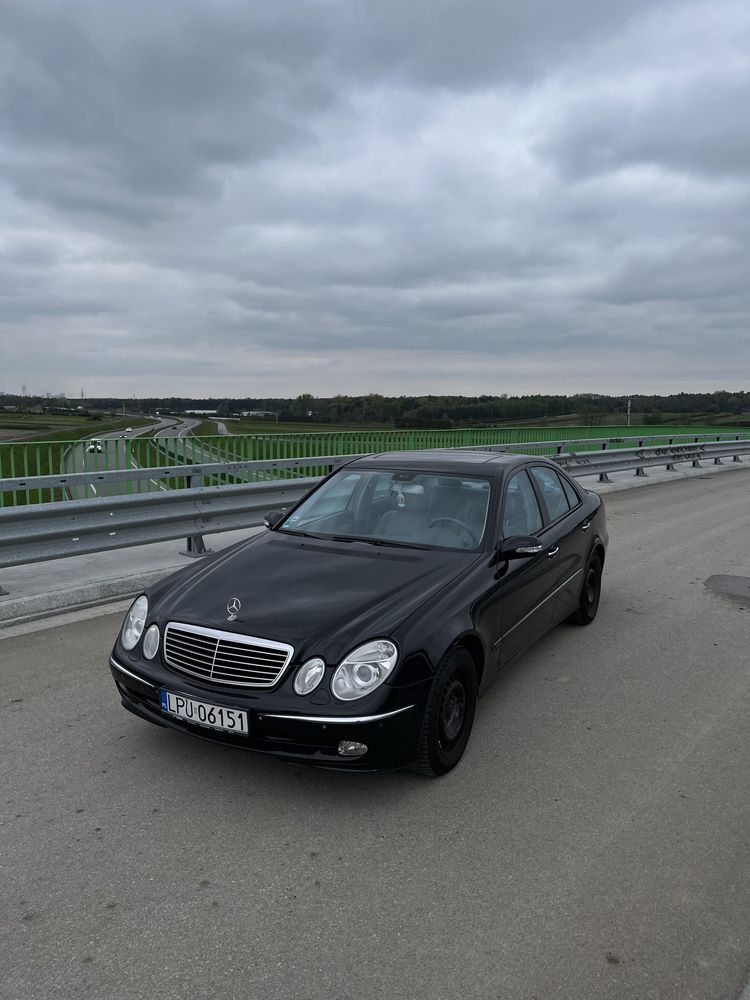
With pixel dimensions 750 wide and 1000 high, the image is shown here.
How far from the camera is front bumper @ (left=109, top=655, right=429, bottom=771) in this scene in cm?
314

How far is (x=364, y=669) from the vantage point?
3232mm

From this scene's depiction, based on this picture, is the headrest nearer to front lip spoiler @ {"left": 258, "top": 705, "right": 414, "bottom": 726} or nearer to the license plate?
front lip spoiler @ {"left": 258, "top": 705, "right": 414, "bottom": 726}

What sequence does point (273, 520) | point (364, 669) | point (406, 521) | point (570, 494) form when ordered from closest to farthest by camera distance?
1. point (364, 669)
2. point (406, 521)
3. point (273, 520)
4. point (570, 494)

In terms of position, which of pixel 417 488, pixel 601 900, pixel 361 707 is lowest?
pixel 601 900

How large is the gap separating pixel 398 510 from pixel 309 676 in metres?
1.69

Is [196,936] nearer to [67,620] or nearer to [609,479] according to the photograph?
[67,620]

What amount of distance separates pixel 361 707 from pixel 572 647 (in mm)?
2860

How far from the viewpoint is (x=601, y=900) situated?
2701 millimetres

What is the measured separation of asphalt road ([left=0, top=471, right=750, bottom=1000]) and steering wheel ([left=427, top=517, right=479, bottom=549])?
3.33 feet

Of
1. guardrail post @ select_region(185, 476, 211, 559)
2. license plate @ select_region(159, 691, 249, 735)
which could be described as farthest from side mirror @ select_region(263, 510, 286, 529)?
guardrail post @ select_region(185, 476, 211, 559)

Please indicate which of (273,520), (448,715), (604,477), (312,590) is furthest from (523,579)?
(604,477)

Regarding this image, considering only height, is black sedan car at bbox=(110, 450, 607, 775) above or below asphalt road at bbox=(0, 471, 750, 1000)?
above

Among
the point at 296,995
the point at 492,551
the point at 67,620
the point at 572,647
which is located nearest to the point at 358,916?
the point at 296,995

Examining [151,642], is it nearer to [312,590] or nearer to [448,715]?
[312,590]
